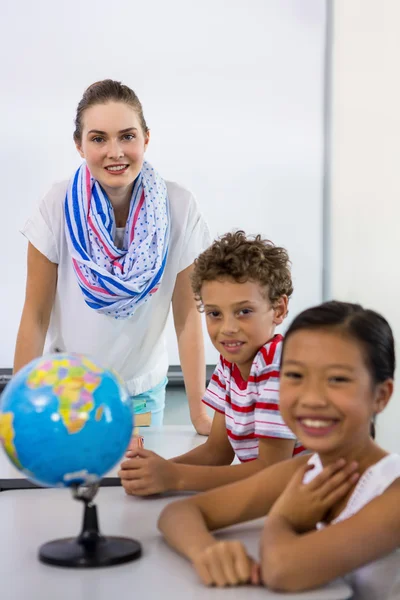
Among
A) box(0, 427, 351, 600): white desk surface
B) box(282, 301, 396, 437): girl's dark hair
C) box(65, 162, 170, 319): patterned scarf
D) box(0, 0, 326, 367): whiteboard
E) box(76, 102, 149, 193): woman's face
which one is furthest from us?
box(0, 0, 326, 367): whiteboard

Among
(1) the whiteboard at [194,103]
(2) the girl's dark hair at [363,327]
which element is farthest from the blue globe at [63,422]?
(1) the whiteboard at [194,103]

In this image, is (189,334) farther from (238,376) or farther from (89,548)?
(89,548)

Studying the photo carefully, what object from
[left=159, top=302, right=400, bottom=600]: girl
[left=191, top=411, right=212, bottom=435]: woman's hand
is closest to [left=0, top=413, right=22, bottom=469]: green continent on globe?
[left=159, top=302, right=400, bottom=600]: girl

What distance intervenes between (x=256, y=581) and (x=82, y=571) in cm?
28

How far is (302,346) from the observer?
5.10ft

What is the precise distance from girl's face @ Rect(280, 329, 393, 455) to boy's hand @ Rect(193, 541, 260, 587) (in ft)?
0.75

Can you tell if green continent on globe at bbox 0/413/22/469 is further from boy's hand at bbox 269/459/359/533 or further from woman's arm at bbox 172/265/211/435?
woman's arm at bbox 172/265/211/435

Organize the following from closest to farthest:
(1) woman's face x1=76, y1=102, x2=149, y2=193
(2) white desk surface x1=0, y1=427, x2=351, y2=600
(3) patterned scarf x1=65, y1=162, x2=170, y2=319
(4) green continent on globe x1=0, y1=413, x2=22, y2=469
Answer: (2) white desk surface x1=0, y1=427, x2=351, y2=600, (4) green continent on globe x1=0, y1=413, x2=22, y2=469, (1) woman's face x1=76, y1=102, x2=149, y2=193, (3) patterned scarf x1=65, y1=162, x2=170, y2=319

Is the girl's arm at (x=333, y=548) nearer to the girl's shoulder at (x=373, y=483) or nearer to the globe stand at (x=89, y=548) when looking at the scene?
the girl's shoulder at (x=373, y=483)

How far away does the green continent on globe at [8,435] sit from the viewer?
4.69 feet

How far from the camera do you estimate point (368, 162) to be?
161 inches

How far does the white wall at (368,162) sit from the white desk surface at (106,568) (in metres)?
2.18

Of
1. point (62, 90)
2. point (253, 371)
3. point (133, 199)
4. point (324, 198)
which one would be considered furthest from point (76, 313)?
point (324, 198)

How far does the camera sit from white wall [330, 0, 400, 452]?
12.5 ft
